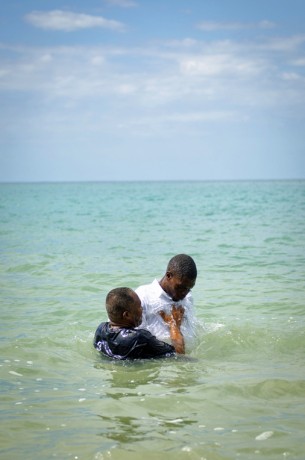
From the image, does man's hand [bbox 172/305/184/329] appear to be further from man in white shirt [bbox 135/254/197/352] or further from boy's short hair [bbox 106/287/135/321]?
boy's short hair [bbox 106/287/135/321]

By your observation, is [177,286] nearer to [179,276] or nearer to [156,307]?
[179,276]

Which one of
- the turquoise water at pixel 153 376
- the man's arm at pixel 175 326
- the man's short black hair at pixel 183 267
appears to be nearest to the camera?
the turquoise water at pixel 153 376

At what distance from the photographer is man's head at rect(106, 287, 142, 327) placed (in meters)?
6.43

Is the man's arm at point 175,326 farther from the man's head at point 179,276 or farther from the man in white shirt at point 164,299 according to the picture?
the man's head at point 179,276

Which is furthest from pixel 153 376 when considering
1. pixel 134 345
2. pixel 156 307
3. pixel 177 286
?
pixel 177 286

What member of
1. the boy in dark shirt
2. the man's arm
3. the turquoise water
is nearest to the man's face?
the man's arm

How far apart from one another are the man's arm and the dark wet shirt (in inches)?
4.7

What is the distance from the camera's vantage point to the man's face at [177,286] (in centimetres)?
667

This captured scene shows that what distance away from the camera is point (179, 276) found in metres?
6.64

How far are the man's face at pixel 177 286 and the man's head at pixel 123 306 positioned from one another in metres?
0.41

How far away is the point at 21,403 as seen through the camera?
213 inches

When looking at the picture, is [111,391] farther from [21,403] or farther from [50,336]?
[50,336]

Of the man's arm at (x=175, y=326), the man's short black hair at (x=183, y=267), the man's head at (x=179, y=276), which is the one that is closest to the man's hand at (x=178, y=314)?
the man's arm at (x=175, y=326)

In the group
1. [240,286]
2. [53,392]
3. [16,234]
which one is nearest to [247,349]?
[53,392]
